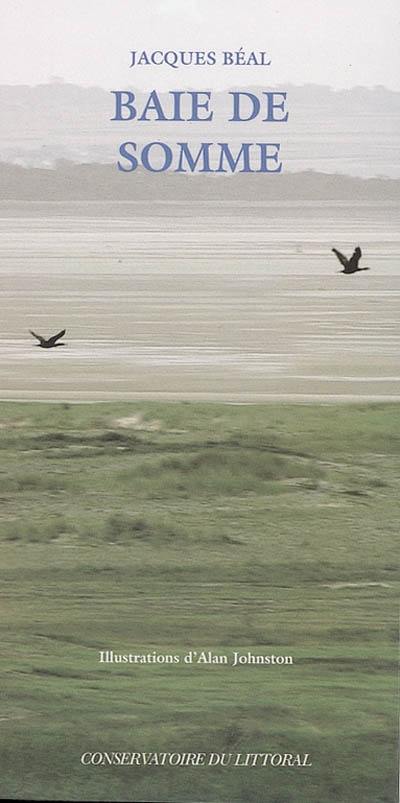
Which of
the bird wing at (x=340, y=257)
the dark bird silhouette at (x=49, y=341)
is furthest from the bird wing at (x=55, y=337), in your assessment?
the bird wing at (x=340, y=257)

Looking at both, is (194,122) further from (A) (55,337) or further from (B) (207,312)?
(A) (55,337)

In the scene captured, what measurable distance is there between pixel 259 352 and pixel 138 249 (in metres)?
0.34

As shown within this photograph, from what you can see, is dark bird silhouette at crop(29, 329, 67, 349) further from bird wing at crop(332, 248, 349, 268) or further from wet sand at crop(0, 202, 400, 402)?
bird wing at crop(332, 248, 349, 268)

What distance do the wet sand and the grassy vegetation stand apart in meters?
0.08

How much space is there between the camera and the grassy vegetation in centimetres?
289

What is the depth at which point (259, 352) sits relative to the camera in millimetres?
2912

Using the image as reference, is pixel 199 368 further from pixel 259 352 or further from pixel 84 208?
pixel 84 208

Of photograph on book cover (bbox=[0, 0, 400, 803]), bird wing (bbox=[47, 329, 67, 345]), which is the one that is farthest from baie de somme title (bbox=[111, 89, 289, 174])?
bird wing (bbox=[47, 329, 67, 345])

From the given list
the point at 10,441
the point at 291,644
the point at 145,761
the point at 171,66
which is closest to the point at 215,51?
the point at 171,66

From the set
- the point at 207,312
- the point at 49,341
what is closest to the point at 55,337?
the point at 49,341

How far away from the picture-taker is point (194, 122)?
2877 millimetres

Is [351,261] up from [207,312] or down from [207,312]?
up

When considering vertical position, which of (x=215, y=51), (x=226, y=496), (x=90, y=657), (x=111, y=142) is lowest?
(x=90, y=657)

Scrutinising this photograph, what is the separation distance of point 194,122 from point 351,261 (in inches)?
17.3
